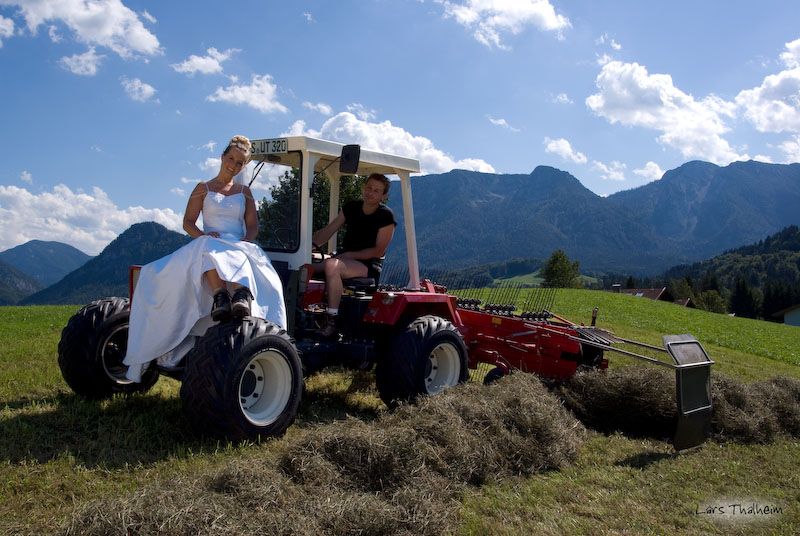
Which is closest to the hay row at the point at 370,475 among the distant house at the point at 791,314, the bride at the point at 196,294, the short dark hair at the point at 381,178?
the bride at the point at 196,294

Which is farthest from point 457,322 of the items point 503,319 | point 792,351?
point 792,351

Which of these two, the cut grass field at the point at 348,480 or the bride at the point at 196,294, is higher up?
the bride at the point at 196,294

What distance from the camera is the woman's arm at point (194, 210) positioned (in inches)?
190

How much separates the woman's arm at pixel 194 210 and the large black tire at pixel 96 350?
42.8 inches

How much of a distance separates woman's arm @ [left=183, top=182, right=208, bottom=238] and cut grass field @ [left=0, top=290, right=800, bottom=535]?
1519 millimetres

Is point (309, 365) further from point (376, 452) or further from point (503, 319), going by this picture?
point (503, 319)

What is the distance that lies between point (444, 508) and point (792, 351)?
880 inches

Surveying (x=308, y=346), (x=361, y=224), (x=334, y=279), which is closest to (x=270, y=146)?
(x=361, y=224)

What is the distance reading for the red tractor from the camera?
407cm

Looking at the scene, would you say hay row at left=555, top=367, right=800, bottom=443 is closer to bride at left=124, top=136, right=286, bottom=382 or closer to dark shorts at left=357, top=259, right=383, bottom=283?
dark shorts at left=357, top=259, right=383, bottom=283

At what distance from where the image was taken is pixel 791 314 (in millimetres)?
78688

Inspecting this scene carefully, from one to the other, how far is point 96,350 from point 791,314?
9149 cm

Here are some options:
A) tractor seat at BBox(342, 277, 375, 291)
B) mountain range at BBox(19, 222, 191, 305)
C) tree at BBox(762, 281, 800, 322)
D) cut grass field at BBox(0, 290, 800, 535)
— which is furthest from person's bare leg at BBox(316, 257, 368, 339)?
mountain range at BBox(19, 222, 191, 305)

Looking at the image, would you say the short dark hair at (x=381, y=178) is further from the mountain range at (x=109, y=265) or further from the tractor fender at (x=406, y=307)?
the mountain range at (x=109, y=265)
